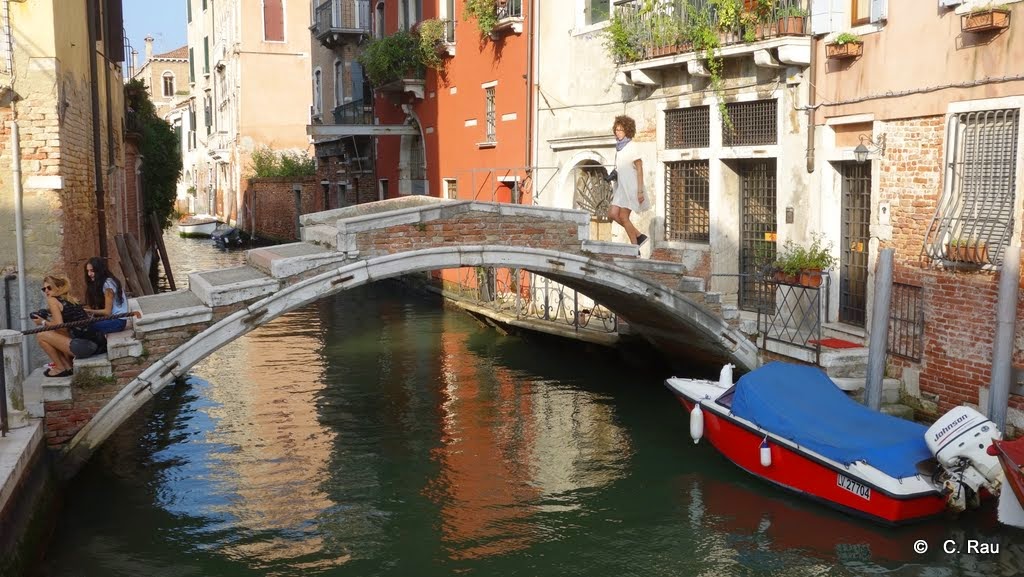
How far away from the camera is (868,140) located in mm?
8414

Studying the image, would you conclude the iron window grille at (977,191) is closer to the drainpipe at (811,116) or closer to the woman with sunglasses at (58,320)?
the drainpipe at (811,116)

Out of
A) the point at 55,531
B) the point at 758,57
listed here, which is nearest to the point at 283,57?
the point at 758,57

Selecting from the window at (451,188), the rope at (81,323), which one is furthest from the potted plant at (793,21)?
the window at (451,188)

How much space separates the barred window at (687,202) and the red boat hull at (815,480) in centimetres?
313

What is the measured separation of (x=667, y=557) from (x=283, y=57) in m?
26.0

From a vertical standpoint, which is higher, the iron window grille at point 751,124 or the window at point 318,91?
the window at point 318,91

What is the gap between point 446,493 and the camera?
750cm

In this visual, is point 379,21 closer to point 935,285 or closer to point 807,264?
point 807,264

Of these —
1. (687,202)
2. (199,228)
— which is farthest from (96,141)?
(199,228)

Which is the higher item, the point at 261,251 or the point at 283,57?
the point at 283,57

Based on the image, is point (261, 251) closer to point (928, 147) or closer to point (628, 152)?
point (628, 152)

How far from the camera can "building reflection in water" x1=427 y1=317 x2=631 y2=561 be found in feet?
22.3

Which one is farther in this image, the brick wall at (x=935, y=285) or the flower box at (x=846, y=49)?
the flower box at (x=846, y=49)

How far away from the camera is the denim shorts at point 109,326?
7486 mm
